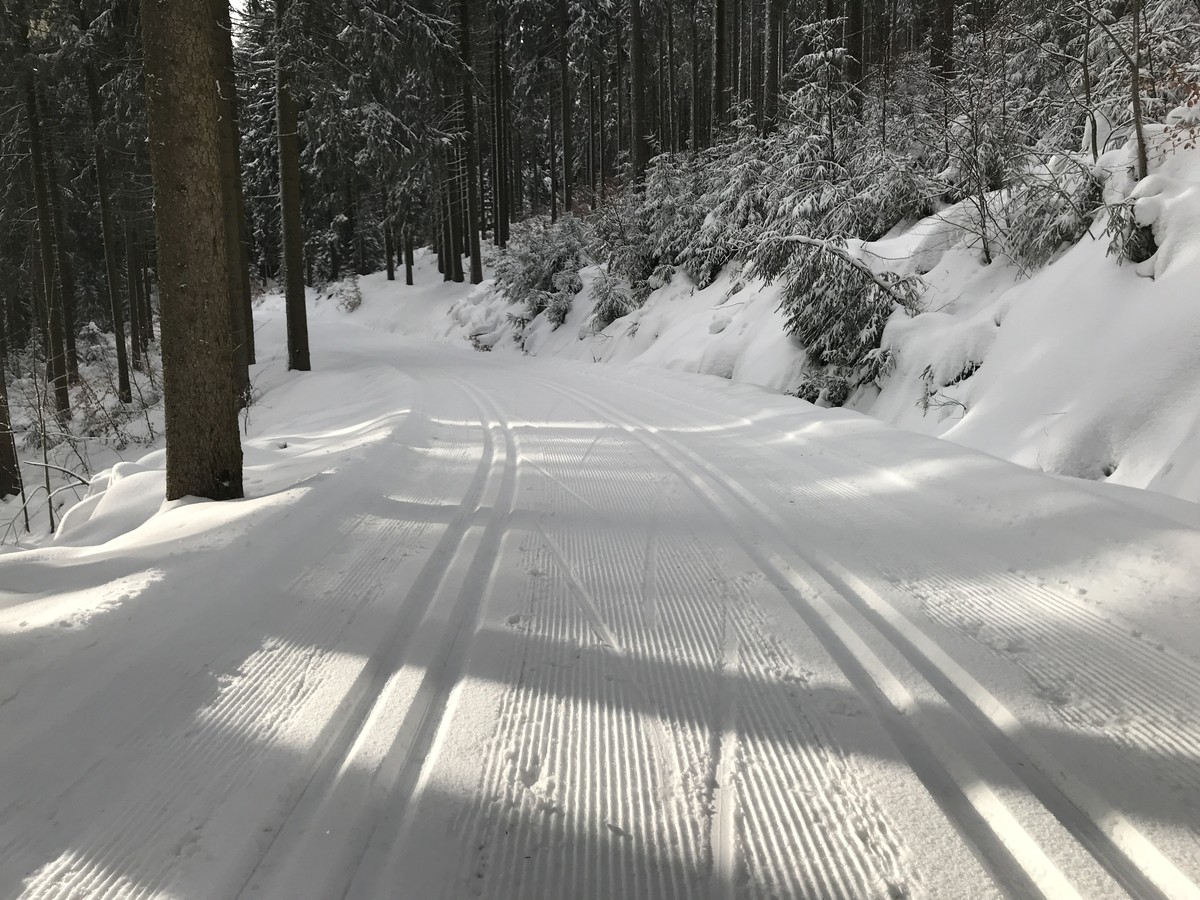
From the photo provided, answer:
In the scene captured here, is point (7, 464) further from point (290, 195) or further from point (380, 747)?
point (380, 747)

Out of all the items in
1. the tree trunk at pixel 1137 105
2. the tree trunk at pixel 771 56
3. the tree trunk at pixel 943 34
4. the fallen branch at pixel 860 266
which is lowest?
the fallen branch at pixel 860 266

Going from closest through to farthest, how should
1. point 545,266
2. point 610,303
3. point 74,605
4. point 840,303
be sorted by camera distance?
point 74,605, point 840,303, point 610,303, point 545,266

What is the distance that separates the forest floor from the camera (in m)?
1.68

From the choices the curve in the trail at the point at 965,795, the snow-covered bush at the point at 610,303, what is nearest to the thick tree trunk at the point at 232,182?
the snow-covered bush at the point at 610,303

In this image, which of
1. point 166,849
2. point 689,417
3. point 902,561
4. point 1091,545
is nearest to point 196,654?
point 166,849

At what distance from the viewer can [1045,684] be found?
236 centimetres

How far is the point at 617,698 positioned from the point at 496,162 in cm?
2787

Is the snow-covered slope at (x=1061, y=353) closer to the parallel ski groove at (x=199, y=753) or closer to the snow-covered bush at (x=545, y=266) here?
the parallel ski groove at (x=199, y=753)

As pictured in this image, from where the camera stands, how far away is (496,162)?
26750 millimetres

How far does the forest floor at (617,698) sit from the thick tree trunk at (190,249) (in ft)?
1.77

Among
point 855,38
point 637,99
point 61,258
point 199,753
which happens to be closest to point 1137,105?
point 199,753

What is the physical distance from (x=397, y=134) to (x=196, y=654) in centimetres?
1714

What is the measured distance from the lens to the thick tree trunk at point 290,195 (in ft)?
37.0

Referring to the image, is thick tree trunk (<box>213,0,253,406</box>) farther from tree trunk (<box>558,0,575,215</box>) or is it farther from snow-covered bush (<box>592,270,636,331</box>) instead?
tree trunk (<box>558,0,575,215</box>)
